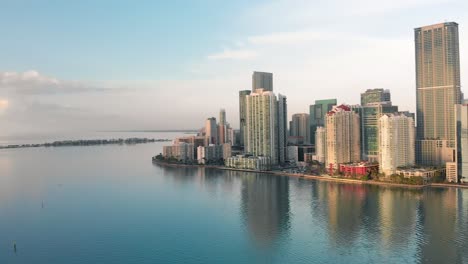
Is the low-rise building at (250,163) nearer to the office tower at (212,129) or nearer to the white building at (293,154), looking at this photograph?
the white building at (293,154)

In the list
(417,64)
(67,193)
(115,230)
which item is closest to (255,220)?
(115,230)

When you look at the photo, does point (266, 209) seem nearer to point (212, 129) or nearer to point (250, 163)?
point (250, 163)

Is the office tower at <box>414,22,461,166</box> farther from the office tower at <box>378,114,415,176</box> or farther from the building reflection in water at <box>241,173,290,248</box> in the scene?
the building reflection in water at <box>241,173,290,248</box>

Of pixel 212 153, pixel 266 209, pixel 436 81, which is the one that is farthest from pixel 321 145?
pixel 266 209

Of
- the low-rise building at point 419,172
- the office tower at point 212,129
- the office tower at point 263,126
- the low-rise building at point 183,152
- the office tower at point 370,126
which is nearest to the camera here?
the low-rise building at point 419,172

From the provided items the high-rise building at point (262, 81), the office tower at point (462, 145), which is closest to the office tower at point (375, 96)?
the high-rise building at point (262, 81)

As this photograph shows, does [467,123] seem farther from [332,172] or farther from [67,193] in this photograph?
[67,193]
